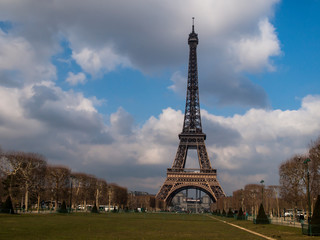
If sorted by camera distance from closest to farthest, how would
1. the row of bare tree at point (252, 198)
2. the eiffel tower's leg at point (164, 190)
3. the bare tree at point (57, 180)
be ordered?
the bare tree at point (57, 180) → the row of bare tree at point (252, 198) → the eiffel tower's leg at point (164, 190)

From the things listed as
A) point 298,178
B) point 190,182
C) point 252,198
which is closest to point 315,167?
point 298,178

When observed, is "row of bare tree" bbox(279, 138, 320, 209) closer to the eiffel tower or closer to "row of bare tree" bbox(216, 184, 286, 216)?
"row of bare tree" bbox(216, 184, 286, 216)

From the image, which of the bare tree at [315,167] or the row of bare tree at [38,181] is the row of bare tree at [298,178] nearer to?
the bare tree at [315,167]

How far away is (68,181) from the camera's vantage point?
252 feet

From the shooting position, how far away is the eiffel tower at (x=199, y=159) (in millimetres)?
102812

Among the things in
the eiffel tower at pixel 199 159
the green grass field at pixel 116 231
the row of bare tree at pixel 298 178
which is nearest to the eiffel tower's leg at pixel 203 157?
the eiffel tower at pixel 199 159

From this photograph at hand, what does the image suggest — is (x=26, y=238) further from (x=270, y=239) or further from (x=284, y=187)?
(x=284, y=187)

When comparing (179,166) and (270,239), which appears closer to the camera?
(270,239)

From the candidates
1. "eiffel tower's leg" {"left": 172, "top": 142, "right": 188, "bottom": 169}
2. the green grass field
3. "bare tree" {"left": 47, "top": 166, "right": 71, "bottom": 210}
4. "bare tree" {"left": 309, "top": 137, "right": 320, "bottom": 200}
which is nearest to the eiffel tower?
"eiffel tower's leg" {"left": 172, "top": 142, "right": 188, "bottom": 169}

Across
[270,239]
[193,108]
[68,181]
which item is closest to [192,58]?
[193,108]

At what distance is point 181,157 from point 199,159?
5.74 m

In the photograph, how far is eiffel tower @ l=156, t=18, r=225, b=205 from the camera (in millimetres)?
102812

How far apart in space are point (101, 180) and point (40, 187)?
2882 centimetres

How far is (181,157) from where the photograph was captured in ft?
355
